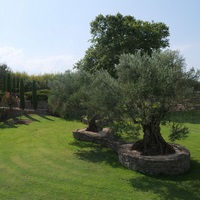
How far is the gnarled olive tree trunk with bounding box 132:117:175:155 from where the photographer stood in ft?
40.2

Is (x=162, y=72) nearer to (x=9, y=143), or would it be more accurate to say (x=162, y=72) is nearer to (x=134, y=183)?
(x=134, y=183)

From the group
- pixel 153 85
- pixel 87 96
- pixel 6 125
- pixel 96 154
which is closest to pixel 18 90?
pixel 6 125

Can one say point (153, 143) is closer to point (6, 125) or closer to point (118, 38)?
point (6, 125)

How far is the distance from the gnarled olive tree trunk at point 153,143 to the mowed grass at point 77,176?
48.1 inches

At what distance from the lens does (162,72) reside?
10477 mm

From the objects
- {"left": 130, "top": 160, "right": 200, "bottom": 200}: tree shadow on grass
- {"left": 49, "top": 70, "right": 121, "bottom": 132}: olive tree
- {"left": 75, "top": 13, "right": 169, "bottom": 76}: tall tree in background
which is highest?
{"left": 75, "top": 13, "right": 169, "bottom": 76}: tall tree in background

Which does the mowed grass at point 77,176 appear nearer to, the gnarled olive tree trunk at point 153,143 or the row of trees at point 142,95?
the gnarled olive tree trunk at point 153,143

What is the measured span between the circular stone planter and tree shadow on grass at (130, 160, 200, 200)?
301 millimetres

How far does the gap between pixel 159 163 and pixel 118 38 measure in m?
20.6

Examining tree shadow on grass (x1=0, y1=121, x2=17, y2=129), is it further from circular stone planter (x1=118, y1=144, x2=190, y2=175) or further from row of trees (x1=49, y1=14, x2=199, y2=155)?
circular stone planter (x1=118, y1=144, x2=190, y2=175)

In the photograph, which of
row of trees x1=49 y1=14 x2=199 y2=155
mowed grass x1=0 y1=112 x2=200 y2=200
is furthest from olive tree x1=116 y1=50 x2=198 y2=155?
mowed grass x1=0 y1=112 x2=200 y2=200

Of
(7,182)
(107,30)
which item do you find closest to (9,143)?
(7,182)

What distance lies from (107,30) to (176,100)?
69.4ft

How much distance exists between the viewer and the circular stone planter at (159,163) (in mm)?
11055
